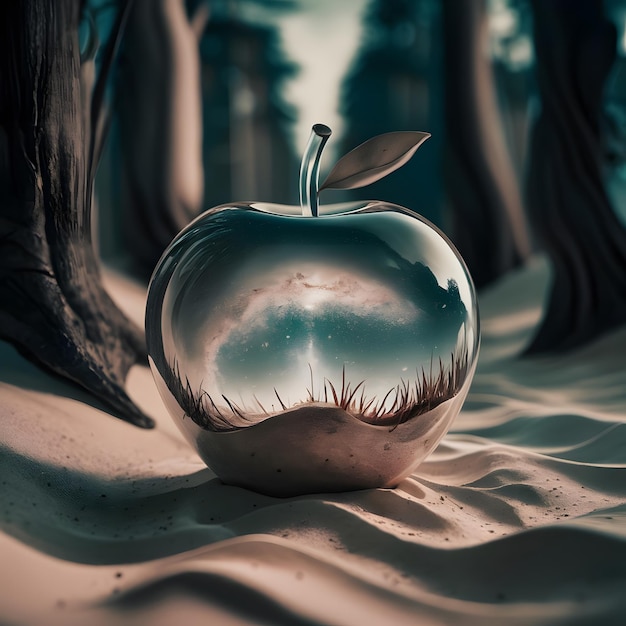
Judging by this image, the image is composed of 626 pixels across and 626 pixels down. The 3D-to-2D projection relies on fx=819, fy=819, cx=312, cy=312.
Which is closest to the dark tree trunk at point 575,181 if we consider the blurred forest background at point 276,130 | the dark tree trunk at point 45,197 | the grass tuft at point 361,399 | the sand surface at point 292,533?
the blurred forest background at point 276,130

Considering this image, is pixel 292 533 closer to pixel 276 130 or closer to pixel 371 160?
pixel 371 160

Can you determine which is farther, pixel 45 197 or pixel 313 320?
pixel 45 197

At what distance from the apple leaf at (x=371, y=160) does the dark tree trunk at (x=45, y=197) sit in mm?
1008

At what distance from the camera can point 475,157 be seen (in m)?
7.16

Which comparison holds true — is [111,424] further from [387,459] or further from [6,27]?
[6,27]

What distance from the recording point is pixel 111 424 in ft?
8.54

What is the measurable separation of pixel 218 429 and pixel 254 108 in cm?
1126

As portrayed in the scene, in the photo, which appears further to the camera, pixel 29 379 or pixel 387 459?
pixel 29 379

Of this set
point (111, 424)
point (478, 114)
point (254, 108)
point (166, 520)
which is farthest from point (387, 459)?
point (254, 108)

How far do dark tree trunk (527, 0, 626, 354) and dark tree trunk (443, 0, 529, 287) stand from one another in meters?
2.25

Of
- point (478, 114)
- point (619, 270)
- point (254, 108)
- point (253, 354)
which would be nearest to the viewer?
point (253, 354)

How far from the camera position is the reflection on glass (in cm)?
177

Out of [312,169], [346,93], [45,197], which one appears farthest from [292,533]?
[346,93]

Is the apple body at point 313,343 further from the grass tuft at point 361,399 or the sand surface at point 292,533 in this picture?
the sand surface at point 292,533
